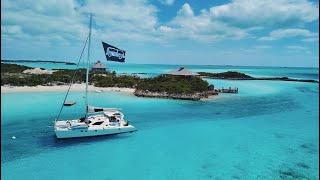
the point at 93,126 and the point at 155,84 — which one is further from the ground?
the point at 155,84

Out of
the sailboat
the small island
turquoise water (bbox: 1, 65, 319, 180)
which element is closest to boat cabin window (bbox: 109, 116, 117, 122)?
the sailboat

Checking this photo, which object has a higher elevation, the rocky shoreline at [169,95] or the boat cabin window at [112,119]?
Answer: the rocky shoreline at [169,95]

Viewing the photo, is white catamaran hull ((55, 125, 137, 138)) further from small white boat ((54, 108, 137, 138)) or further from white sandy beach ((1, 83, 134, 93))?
white sandy beach ((1, 83, 134, 93))

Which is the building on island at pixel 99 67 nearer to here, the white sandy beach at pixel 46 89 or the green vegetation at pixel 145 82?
the green vegetation at pixel 145 82

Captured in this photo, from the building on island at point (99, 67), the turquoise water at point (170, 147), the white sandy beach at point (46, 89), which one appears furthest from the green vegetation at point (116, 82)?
the turquoise water at point (170, 147)

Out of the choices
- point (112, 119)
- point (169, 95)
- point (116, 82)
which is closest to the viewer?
point (112, 119)

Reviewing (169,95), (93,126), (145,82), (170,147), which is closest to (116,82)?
(145,82)

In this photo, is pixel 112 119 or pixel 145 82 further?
pixel 145 82

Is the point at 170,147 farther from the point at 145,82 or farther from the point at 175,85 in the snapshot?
the point at 145,82
